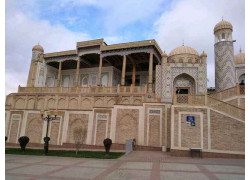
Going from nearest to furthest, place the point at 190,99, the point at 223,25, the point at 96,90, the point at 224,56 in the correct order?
the point at 190,99, the point at 224,56, the point at 223,25, the point at 96,90

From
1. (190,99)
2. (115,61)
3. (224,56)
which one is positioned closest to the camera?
(190,99)

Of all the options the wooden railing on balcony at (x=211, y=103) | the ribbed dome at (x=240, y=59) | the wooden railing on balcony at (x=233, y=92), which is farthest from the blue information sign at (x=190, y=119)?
the ribbed dome at (x=240, y=59)

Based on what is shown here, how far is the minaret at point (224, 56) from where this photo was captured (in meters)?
19.1

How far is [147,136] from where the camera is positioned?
14766 millimetres

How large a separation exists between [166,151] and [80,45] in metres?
17.0

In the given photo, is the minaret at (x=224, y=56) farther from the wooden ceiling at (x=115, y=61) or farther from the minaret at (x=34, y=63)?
the minaret at (x=34, y=63)

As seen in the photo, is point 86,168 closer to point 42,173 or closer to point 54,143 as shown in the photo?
point 42,173

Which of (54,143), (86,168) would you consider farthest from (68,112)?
(86,168)

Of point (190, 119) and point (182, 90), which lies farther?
point (182, 90)

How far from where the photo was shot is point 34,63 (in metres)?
27.0

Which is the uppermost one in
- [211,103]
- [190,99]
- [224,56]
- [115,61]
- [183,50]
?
[115,61]

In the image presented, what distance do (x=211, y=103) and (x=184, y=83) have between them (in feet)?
22.8

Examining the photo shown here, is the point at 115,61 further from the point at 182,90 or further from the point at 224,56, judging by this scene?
the point at 224,56

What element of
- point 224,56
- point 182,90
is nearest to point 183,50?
point 224,56
